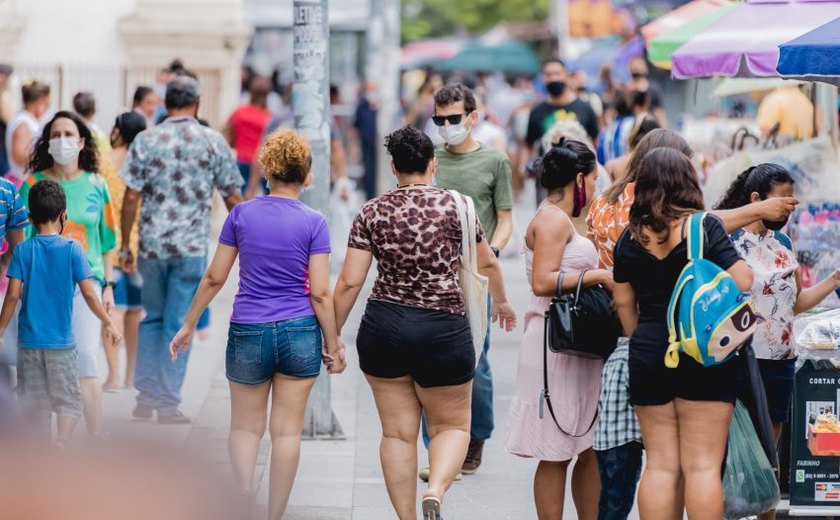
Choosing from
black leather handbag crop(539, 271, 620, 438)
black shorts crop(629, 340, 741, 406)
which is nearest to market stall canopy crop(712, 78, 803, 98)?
black leather handbag crop(539, 271, 620, 438)

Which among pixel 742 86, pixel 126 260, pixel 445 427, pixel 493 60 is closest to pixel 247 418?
pixel 445 427

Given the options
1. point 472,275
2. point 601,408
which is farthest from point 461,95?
point 601,408

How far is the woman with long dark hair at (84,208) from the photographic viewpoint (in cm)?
793

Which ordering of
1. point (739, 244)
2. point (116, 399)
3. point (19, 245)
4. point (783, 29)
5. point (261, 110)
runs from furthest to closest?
point (261, 110) → point (116, 399) → point (783, 29) → point (19, 245) → point (739, 244)

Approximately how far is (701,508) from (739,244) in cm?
146

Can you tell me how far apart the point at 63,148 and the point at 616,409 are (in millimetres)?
3681

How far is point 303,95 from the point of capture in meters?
8.47

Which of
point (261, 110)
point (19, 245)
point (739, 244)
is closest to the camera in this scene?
point (739, 244)

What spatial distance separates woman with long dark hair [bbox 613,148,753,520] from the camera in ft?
18.3

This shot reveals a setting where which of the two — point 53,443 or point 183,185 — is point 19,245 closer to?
point 183,185

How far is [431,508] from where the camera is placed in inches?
241

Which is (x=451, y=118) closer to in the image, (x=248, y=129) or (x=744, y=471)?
(x=744, y=471)

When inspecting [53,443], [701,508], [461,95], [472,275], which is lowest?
[701,508]

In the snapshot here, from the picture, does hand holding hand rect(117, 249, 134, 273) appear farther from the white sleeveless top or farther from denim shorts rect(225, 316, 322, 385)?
denim shorts rect(225, 316, 322, 385)
